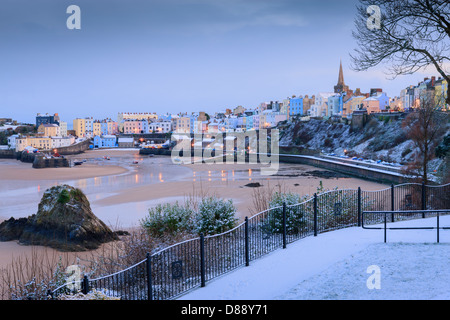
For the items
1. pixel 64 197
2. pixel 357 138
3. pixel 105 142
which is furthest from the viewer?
pixel 105 142

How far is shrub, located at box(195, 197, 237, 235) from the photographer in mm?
14061

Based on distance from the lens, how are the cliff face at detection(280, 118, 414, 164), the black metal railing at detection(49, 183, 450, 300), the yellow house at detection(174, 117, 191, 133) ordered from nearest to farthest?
the black metal railing at detection(49, 183, 450, 300) < the cliff face at detection(280, 118, 414, 164) < the yellow house at detection(174, 117, 191, 133)

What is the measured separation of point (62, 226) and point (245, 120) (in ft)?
499

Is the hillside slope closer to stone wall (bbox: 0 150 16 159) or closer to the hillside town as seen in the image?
the hillside town

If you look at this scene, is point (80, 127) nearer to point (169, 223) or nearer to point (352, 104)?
point (352, 104)

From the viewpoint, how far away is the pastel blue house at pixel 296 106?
484 feet

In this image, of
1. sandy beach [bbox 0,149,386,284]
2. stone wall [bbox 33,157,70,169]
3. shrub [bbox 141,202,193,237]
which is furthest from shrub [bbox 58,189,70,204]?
stone wall [bbox 33,157,70,169]

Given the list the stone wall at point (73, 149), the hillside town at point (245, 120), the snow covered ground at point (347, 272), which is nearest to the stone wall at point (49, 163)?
the hillside town at point (245, 120)

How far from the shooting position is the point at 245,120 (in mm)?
169000

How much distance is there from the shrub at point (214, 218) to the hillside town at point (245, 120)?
6676cm

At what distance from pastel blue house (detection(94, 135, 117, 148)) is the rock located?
137 metres

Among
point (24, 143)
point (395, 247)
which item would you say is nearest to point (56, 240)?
point (395, 247)

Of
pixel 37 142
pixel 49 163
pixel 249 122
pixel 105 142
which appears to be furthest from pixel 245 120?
pixel 49 163

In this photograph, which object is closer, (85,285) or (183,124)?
(85,285)
